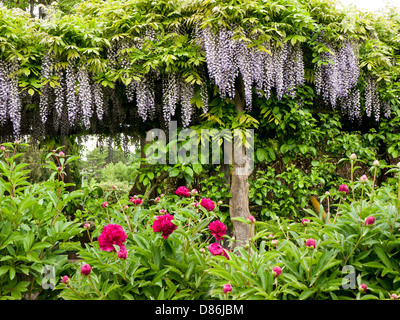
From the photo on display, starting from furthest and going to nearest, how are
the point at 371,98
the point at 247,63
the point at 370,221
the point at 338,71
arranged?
the point at 371,98 → the point at 338,71 → the point at 247,63 → the point at 370,221

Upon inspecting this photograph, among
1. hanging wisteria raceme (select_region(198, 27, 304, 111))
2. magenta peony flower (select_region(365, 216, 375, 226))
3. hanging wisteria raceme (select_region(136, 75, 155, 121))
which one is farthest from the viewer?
hanging wisteria raceme (select_region(136, 75, 155, 121))

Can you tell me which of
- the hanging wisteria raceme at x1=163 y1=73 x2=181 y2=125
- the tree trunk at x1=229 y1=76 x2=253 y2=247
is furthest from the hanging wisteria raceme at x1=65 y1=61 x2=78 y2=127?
the tree trunk at x1=229 y1=76 x2=253 y2=247

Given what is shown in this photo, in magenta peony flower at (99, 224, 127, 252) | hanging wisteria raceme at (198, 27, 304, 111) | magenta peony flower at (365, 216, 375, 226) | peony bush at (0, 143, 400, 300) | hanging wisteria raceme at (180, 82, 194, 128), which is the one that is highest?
hanging wisteria raceme at (198, 27, 304, 111)

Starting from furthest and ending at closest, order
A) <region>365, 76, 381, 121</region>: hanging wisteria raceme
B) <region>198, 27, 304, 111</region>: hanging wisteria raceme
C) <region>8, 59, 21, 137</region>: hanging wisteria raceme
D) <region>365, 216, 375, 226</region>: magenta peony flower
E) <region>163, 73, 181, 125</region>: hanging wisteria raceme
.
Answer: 1. <region>365, 76, 381, 121</region>: hanging wisteria raceme
2. <region>163, 73, 181, 125</region>: hanging wisteria raceme
3. <region>8, 59, 21, 137</region>: hanging wisteria raceme
4. <region>198, 27, 304, 111</region>: hanging wisteria raceme
5. <region>365, 216, 375, 226</region>: magenta peony flower

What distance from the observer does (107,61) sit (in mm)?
3541

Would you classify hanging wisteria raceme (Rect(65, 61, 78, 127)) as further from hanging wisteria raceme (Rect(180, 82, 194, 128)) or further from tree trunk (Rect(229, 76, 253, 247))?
tree trunk (Rect(229, 76, 253, 247))

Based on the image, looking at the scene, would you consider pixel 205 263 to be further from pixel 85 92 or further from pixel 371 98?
pixel 371 98

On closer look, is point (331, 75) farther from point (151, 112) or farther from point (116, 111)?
point (116, 111)

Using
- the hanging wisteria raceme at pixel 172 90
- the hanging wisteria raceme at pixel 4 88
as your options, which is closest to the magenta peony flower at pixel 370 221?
the hanging wisteria raceme at pixel 172 90

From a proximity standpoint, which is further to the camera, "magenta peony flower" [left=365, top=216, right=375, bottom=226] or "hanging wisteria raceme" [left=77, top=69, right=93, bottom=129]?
"hanging wisteria raceme" [left=77, top=69, right=93, bottom=129]

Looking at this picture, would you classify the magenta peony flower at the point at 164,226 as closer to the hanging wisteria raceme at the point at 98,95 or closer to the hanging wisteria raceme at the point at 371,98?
the hanging wisteria raceme at the point at 98,95

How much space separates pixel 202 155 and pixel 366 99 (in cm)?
238

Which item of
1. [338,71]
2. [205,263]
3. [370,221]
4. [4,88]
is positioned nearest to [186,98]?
[338,71]

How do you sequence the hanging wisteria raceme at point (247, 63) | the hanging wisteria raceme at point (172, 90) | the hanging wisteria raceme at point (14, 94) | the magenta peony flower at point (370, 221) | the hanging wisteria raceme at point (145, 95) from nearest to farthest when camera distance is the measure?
the magenta peony flower at point (370, 221)
the hanging wisteria raceme at point (247, 63)
the hanging wisteria raceme at point (14, 94)
the hanging wisteria raceme at point (172, 90)
the hanging wisteria raceme at point (145, 95)
